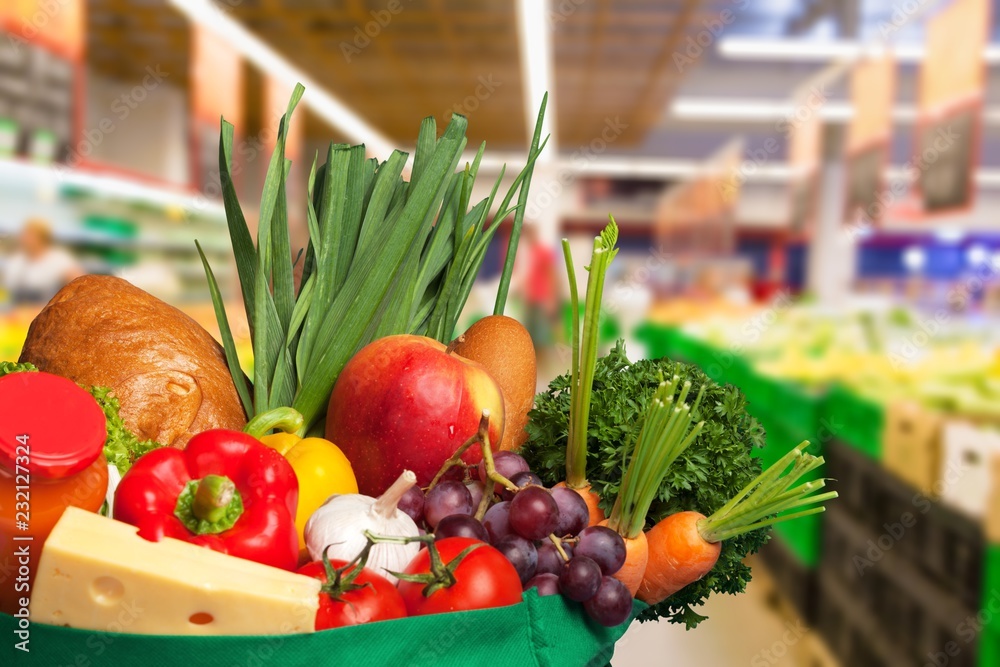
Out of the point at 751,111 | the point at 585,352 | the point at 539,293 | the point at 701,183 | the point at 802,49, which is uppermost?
the point at 802,49

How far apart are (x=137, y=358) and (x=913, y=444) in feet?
9.15

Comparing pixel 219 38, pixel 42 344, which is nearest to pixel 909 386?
pixel 42 344

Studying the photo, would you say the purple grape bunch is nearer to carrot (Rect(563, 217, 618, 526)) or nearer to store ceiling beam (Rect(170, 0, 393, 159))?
carrot (Rect(563, 217, 618, 526))

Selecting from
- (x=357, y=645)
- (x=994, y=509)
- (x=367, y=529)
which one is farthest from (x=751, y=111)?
(x=357, y=645)

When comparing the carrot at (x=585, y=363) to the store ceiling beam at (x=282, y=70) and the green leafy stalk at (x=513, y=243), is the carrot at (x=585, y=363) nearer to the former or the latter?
the green leafy stalk at (x=513, y=243)

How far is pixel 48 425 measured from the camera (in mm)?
744

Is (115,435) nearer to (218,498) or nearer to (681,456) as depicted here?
(218,498)

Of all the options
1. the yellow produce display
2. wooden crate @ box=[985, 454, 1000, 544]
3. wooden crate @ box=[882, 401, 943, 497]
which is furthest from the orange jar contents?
the yellow produce display

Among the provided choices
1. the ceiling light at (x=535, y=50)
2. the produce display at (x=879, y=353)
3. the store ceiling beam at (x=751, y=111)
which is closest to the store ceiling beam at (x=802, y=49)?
the store ceiling beam at (x=751, y=111)

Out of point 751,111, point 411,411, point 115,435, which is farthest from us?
point 751,111

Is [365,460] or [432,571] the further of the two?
[365,460]

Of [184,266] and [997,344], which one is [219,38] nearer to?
[184,266]

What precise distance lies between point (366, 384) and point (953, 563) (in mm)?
2417

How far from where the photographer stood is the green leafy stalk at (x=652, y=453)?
0.86 metres
